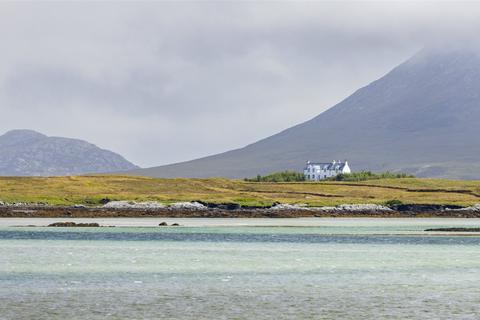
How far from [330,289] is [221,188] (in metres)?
121

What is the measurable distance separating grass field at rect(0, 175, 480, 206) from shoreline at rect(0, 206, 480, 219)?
6006mm

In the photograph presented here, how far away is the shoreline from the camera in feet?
429

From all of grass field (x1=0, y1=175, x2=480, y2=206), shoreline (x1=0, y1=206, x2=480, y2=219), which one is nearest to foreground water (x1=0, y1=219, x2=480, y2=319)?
shoreline (x1=0, y1=206, x2=480, y2=219)

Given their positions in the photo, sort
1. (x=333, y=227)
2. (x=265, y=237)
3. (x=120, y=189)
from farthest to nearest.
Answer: (x=120, y=189) → (x=333, y=227) → (x=265, y=237)

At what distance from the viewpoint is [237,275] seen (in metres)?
58.2

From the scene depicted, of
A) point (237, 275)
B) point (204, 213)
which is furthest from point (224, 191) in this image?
point (237, 275)

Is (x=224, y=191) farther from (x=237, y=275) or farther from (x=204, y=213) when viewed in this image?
(x=237, y=275)

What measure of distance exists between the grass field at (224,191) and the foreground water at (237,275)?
5143cm

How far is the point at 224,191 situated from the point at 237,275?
11013 cm

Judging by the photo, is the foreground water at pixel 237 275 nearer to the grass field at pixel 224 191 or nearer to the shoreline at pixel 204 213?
the shoreline at pixel 204 213

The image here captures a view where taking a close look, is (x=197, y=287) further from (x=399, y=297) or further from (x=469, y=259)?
(x=469, y=259)

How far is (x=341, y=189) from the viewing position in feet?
579

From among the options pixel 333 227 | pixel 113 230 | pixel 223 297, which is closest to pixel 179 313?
pixel 223 297

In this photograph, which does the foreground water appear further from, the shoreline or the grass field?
the grass field
